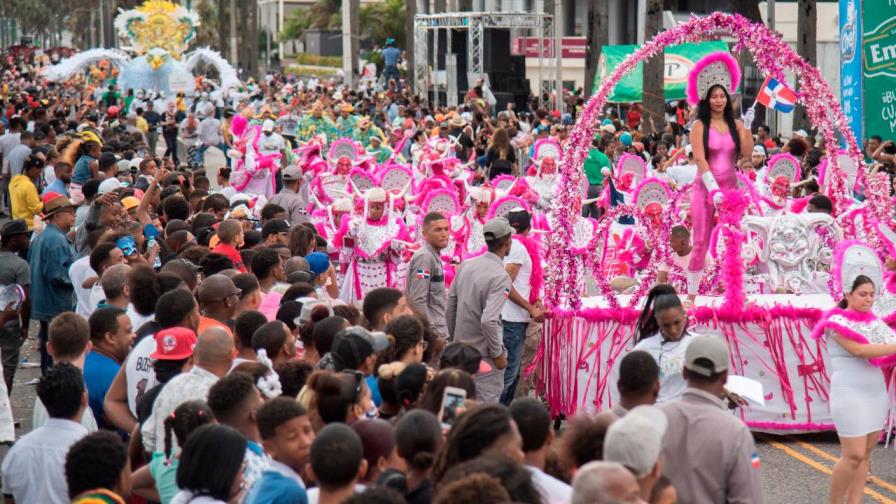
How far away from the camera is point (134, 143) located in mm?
24812

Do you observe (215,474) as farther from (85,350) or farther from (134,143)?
(134,143)

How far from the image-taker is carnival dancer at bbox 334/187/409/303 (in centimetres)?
1269

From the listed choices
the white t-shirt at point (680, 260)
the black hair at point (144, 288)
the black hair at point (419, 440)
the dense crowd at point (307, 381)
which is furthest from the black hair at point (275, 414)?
the white t-shirt at point (680, 260)

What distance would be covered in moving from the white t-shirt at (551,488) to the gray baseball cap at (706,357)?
3.17 ft

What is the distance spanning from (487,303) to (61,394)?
3.69m

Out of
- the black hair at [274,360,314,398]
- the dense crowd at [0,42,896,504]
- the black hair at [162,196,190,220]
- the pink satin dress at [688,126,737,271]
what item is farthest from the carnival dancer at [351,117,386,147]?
the black hair at [274,360,314,398]

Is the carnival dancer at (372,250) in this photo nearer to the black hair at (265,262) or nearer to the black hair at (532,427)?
the black hair at (265,262)

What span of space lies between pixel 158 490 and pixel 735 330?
5.64m

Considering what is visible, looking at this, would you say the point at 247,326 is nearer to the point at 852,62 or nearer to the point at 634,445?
the point at 634,445

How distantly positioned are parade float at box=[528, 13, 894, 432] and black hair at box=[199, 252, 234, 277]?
260 cm

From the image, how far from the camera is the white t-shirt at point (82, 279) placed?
10492 mm

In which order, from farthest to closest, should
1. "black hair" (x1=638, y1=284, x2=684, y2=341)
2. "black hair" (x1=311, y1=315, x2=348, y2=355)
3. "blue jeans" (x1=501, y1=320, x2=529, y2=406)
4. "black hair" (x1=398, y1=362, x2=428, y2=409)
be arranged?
"blue jeans" (x1=501, y1=320, x2=529, y2=406) < "black hair" (x1=638, y1=284, x2=684, y2=341) < "black hair" (x1=311, y1=315, x2=348, y2=355) < "black hair" (x1=398, y1=362, x2=428, y2=409)

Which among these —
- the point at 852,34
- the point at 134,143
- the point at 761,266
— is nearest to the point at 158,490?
the point at 761,266

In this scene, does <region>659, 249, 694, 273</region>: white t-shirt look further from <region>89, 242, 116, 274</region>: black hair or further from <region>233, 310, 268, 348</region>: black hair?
<region>233, 310, 268, 348</region>: black hair
